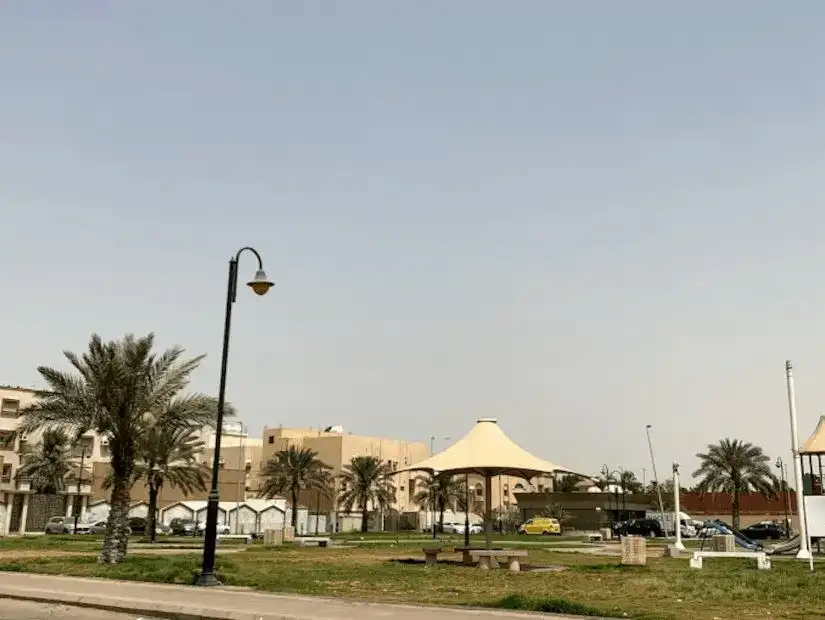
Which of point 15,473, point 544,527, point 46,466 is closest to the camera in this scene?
point 46,466

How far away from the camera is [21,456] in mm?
74000

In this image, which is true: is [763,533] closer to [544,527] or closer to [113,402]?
[544,527]

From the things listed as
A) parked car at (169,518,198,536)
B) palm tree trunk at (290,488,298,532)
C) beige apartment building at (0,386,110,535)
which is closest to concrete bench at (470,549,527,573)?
palm tree trunk at (290,488,298,532)

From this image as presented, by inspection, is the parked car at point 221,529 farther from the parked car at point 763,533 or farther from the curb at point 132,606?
the curb at point 132,606

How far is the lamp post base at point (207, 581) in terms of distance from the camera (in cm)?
1729

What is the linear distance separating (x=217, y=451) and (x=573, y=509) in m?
83.3

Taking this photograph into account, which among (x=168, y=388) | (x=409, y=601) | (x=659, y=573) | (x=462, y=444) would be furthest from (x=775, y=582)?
(x=168, y=388)

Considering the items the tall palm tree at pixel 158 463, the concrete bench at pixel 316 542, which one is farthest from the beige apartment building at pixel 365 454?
the concrete bench at pixel 316 542

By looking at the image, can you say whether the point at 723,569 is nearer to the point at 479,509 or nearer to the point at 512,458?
the point at 512,458

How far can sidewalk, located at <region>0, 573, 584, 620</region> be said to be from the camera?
12.6 metres

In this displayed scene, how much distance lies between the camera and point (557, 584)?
20125 mm

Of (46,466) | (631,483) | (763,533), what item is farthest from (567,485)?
(46,466)

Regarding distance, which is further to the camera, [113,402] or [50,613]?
[113,402]

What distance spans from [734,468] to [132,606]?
61871 millimetres
